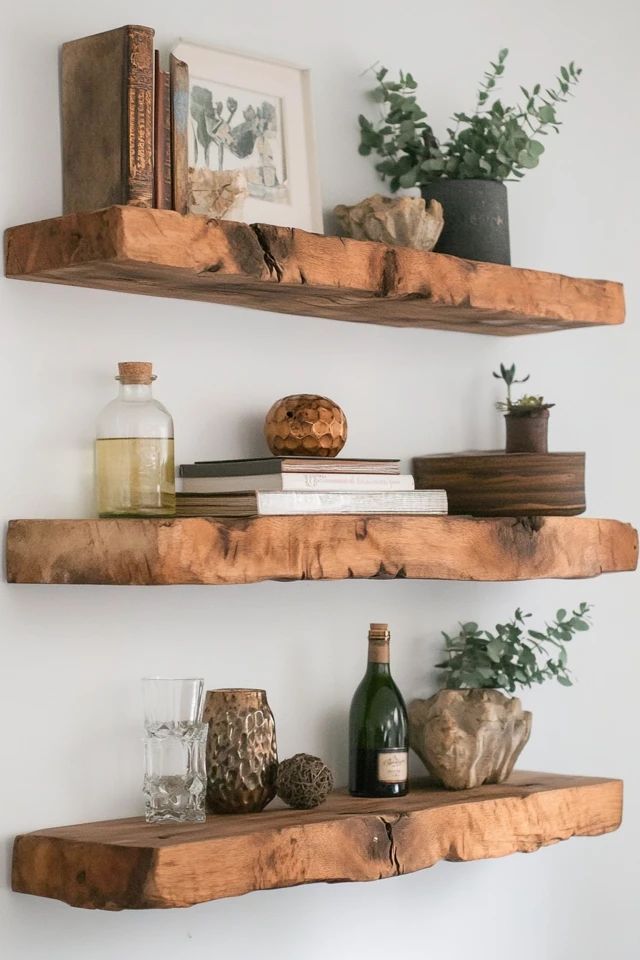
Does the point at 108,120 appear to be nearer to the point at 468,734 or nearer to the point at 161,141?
the point at 161,141

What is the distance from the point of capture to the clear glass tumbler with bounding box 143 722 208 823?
1503mm

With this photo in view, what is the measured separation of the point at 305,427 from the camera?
5.26 ft

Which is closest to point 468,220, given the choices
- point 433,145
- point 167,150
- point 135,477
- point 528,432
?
point 433,145

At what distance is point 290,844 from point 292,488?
0.38 m

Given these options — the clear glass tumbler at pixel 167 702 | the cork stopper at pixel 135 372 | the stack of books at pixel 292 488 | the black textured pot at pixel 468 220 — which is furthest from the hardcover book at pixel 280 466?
the black textured pot at pixel 468 220

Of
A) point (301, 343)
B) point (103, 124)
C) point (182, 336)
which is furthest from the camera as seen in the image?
point (301, 343)

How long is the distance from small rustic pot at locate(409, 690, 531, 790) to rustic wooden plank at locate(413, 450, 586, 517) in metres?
0.24

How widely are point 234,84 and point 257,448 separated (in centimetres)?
43

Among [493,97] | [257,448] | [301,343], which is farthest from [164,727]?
[493,97]

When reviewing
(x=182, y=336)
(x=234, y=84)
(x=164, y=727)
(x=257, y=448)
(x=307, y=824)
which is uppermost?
(x=234, y=84)

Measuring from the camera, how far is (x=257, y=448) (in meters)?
1.71

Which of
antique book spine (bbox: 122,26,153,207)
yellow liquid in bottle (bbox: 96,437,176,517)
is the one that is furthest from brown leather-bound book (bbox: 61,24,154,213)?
yellow liquid in bottle (bbox: 96,437,176,517)

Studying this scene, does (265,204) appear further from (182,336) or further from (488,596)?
(488,596)

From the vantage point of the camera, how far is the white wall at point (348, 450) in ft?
4.90
